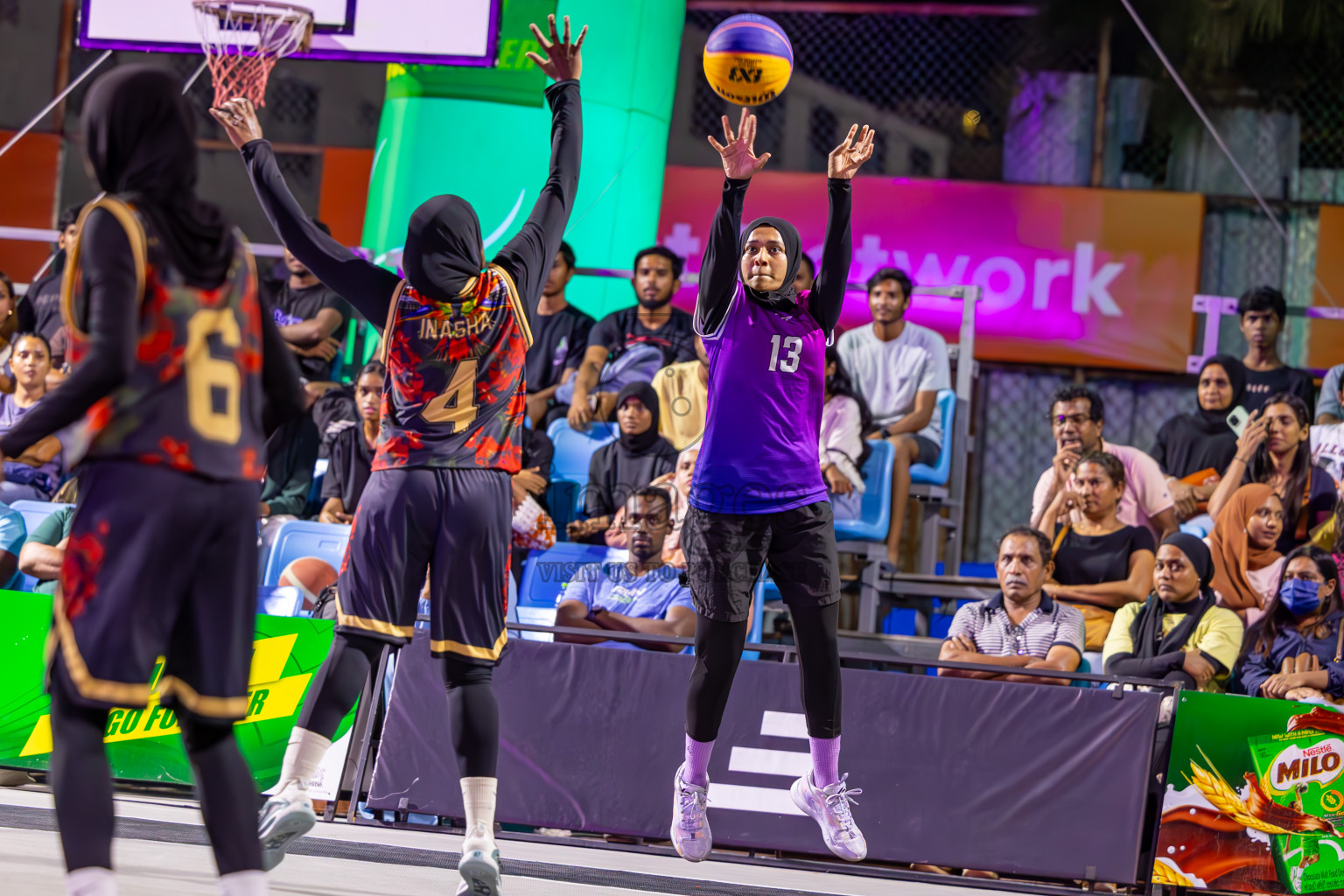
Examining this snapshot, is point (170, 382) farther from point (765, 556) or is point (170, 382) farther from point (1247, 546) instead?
point (1247, 546)

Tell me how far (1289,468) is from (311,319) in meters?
6.14

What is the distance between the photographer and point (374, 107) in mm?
13992

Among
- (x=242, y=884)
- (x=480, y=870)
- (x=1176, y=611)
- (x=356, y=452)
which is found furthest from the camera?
(x=356, y=452)

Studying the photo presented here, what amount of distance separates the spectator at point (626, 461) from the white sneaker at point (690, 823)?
3318 millimetres

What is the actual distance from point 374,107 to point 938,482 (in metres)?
7.99

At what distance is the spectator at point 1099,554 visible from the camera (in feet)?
23.2

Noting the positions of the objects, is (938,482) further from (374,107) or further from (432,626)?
(374,107)

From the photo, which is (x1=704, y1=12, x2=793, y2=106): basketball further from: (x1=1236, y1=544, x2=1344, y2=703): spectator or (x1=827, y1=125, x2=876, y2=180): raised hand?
(x1=1236, y1=544, x2=1344, y2=703): spectator

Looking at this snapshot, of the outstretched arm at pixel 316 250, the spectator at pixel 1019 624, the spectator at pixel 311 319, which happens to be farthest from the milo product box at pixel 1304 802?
the spectator at pixel 311 319

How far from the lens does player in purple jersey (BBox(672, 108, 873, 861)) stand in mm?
4395

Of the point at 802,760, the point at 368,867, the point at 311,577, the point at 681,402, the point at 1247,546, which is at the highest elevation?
the point at 681,402

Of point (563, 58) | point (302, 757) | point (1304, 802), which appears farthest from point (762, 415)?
point (1304, 802)

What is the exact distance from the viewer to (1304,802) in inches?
223

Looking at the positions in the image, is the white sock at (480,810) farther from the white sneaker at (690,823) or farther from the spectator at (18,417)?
the spectator at (18,417)
